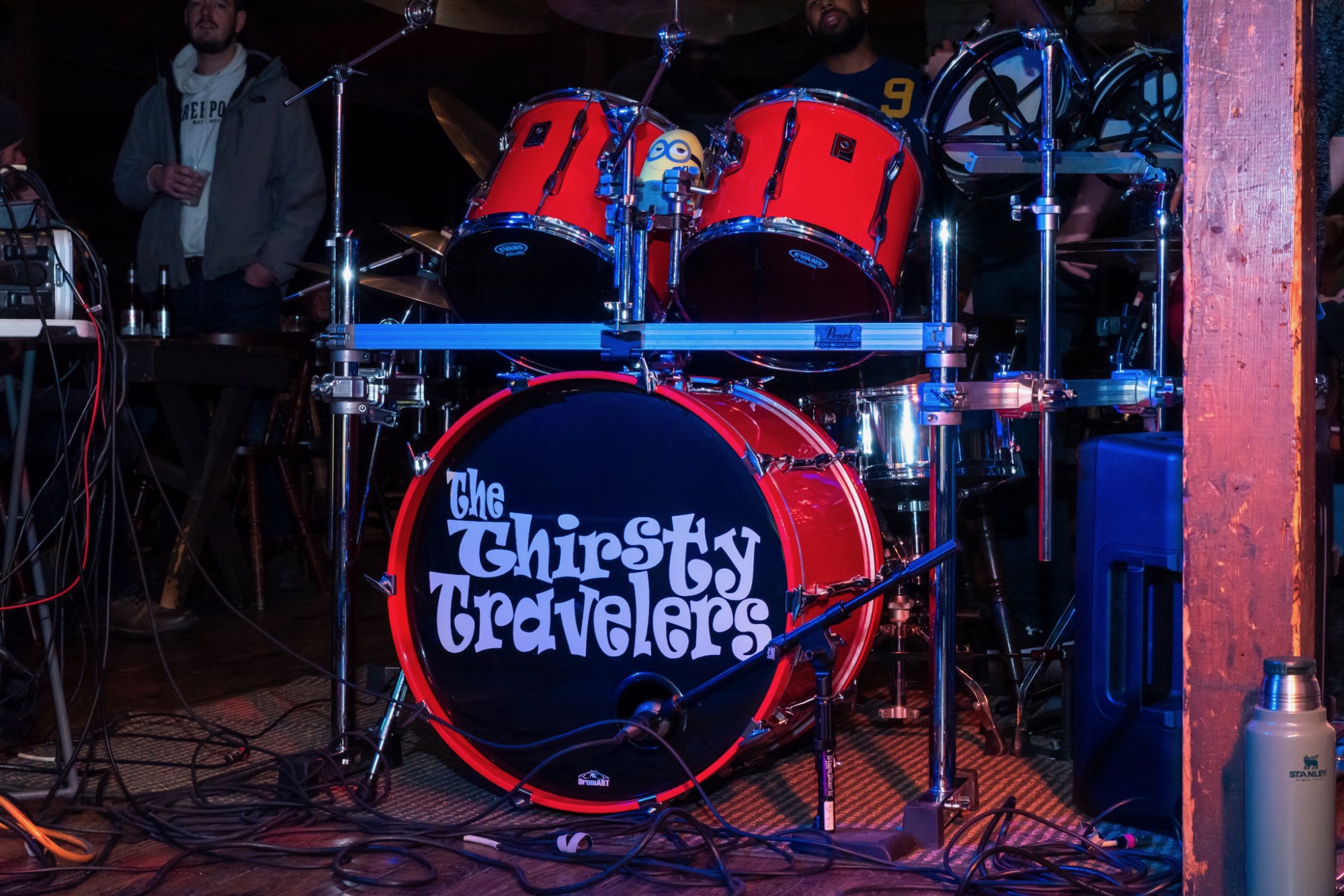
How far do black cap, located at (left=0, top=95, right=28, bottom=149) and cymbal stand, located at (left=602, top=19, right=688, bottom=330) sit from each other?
107cm

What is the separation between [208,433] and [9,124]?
7.10ft

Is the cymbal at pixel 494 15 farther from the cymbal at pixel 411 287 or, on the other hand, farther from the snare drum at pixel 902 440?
the snare drum at pixel 902 440

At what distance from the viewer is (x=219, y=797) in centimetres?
234

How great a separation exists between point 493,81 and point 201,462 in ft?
15.3

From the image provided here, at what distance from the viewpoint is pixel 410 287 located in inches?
105

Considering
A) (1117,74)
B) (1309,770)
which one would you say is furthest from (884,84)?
(1309,770)

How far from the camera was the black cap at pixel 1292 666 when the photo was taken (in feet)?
4.79

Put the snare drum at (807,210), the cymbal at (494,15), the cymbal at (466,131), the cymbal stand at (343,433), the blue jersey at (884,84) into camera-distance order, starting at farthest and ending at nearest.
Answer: the blue jersey at (884,84) < the cymbal at (494,15) < the cymbal at (466,131) < the cymbal stand at (343,433) < the snare drum at (807,210)

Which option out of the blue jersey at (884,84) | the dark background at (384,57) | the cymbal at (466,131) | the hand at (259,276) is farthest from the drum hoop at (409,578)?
the dark background at (384,57)

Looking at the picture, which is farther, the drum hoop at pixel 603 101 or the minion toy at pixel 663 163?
the drum hoop at pixel 603 101

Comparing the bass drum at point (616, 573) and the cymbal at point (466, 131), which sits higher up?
the cymbal at point (466, 131)

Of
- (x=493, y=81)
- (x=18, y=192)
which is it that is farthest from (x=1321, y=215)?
(x=493, y=81)

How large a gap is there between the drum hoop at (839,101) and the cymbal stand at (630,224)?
0.21 metres

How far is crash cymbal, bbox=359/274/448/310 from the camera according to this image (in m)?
2.59
